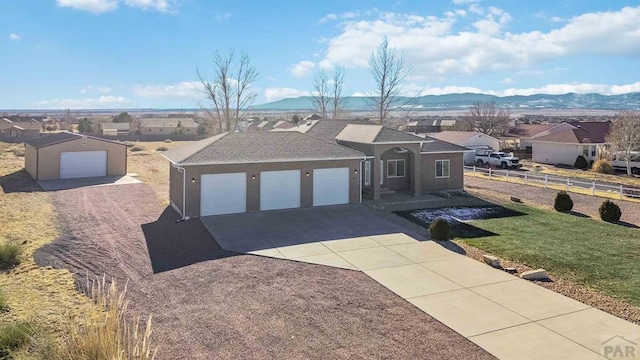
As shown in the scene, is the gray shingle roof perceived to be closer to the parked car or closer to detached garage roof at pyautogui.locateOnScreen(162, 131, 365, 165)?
detached garage roof at pyautogui.locateOnScreen(162, 131, 365, 165)

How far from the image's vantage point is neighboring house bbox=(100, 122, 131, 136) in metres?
88.6

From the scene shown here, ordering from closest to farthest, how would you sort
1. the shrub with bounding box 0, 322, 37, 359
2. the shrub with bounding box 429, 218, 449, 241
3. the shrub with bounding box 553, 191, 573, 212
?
1. the shrub with bounding box 0, 322, 37, 359
2. the shrub with bounding box 429, 218, 449, 241
3. the shrub with bounding box 553, 191, 573, 212

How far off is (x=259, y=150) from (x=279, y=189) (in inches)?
86.1

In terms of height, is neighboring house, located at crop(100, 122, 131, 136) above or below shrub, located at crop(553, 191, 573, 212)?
above

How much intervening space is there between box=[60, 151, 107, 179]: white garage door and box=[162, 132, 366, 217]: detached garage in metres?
12.7

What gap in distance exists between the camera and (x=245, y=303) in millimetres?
10914

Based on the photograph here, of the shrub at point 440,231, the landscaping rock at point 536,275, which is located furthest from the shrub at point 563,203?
the landscaping rock at point 536,275

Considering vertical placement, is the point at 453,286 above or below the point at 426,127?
below

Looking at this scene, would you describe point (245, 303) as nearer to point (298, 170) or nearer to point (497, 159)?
point (298, 170)

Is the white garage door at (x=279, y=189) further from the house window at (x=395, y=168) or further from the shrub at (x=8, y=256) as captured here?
the shrub at (x=8, y=256)

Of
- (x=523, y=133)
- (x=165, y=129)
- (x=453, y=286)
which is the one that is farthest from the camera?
(x=165, y=129)

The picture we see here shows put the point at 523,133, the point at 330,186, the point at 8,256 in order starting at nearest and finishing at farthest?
the point at 8,256 < the point at 330,186 < the point at 523,133

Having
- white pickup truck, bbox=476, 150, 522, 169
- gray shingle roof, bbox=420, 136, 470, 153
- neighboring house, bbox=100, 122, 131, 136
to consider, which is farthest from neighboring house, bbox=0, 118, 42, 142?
gray shingle roof, bbox=420, 136, 470, 153

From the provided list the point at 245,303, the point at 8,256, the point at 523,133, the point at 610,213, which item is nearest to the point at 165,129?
the point at 523,133
